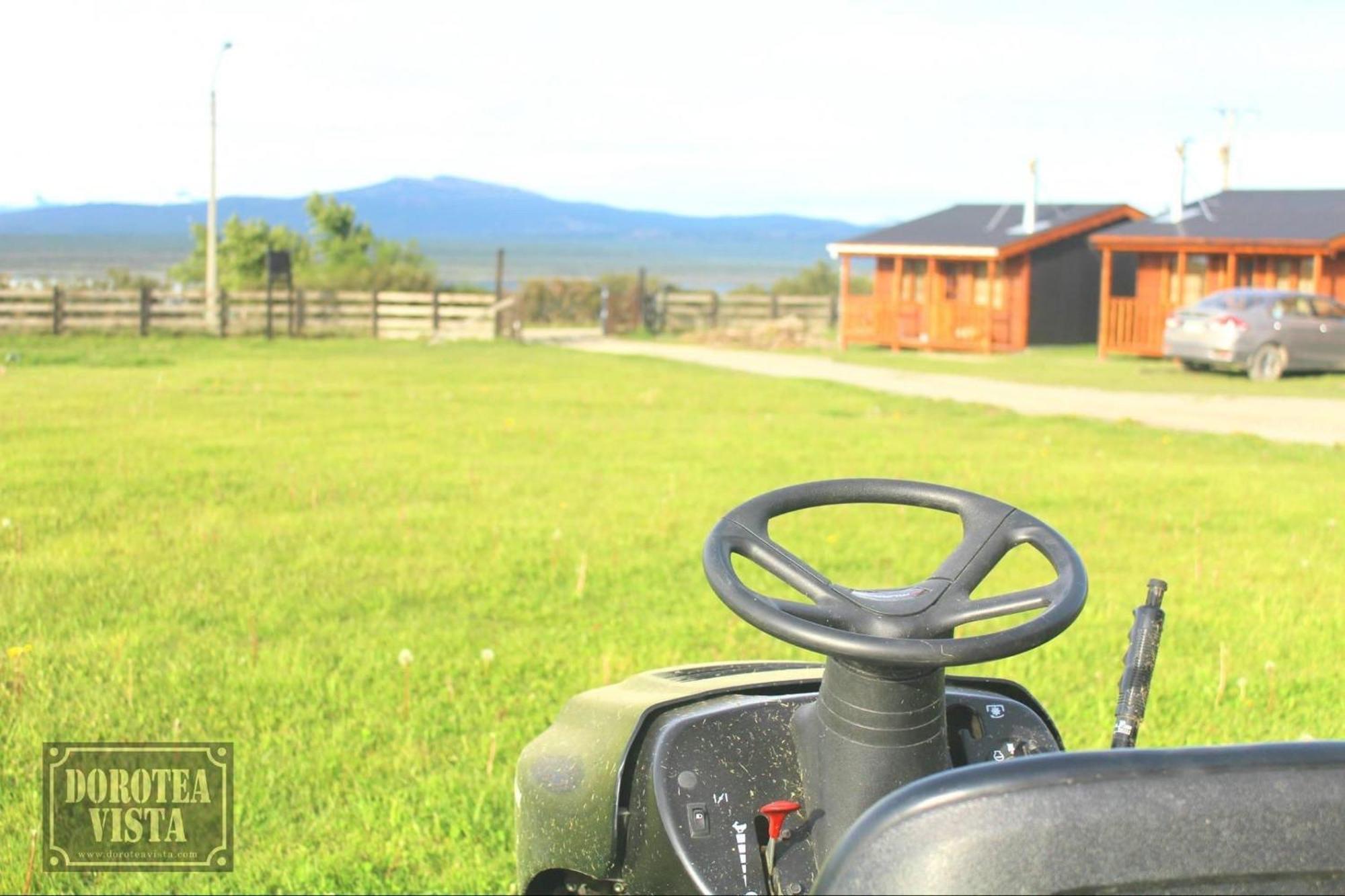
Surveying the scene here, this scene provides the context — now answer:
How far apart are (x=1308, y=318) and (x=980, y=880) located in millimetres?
25014

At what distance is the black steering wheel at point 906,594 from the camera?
1773mm

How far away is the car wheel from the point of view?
939 inches

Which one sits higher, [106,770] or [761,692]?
[761,692]

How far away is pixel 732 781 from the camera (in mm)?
2113

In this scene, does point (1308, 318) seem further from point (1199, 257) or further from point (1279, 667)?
point (1279, 667)

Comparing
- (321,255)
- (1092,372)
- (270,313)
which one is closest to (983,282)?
(1092,372)

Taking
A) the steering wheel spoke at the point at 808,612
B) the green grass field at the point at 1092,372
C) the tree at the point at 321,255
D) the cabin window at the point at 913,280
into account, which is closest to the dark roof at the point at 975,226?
the cabin window at the point at 913,280

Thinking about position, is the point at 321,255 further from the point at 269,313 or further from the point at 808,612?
the point at 808,612

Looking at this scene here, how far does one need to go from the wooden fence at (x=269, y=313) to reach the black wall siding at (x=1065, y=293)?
11300 mm

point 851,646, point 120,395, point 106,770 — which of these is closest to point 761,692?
point 851,646

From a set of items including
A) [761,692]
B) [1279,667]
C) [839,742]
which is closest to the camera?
[839,742]

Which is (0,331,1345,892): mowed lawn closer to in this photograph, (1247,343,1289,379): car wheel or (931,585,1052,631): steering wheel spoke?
(931,585,1052,631): steering wheel spoke

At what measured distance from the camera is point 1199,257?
30.5 m

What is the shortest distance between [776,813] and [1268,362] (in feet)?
78.6
